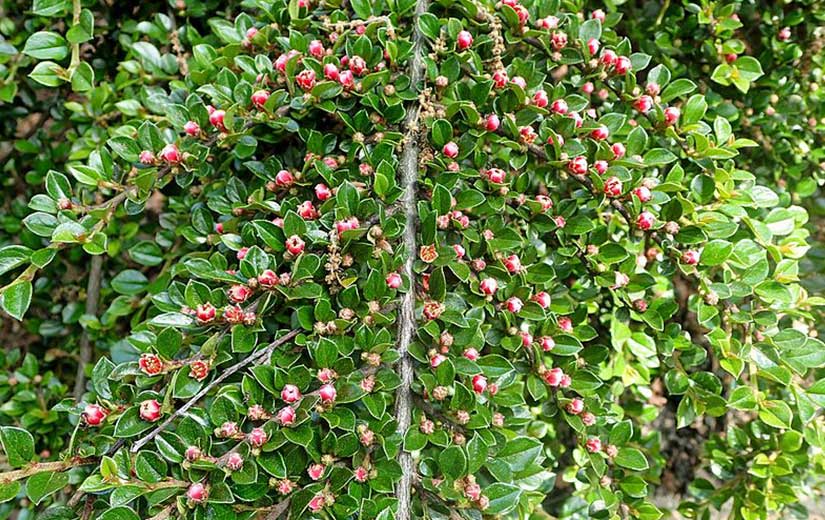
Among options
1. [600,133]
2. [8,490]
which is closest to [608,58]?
[600,133]

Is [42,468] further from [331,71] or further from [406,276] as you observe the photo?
[331,71]

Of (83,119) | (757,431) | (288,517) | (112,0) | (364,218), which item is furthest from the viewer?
(112,0)

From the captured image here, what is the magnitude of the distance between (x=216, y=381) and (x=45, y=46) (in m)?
0.64

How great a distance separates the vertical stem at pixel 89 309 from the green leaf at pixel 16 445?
0.63 metres

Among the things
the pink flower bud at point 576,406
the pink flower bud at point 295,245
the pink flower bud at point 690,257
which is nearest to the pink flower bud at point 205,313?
the pink flower bud at point 295,245

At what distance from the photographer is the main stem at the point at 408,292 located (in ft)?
2.68

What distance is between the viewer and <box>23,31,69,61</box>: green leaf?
1.10 m

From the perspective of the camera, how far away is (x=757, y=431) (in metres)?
1.19

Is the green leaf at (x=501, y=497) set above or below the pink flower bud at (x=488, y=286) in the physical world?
below

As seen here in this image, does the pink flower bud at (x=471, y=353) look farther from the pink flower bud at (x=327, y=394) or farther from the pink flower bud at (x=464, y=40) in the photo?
the pink flower bud at (x=464, y=40)

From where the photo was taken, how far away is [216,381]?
800mm

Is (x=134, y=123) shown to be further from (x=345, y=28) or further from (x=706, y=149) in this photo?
(x=706, y=149)

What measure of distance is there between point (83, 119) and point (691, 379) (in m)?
1.09

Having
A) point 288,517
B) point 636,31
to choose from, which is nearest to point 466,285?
point 288,517
